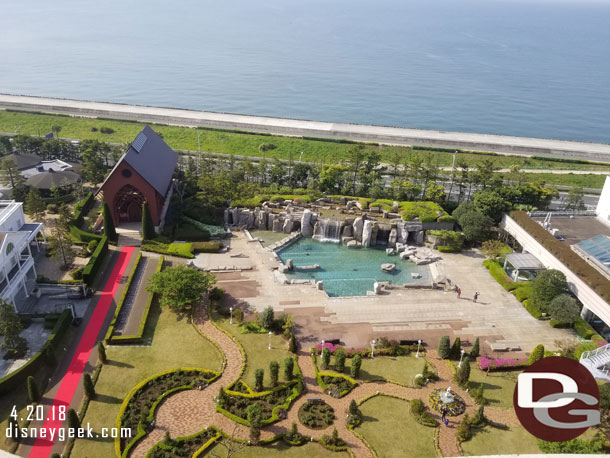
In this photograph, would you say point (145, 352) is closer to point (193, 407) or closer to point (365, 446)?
point (193, 407)

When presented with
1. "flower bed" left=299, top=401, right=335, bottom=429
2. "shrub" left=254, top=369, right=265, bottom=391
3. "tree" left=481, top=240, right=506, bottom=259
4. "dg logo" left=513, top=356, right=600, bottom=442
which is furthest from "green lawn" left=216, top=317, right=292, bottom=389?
"tree" left=481, top=240, right=506, bottom=259

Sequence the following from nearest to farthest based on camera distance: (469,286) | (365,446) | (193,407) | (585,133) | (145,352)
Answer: (365,446) < (193,407) < (145,352) < (469,286) < (585,133)

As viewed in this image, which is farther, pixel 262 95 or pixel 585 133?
pixel 262 95

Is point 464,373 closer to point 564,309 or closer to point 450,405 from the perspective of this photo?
point 450,405

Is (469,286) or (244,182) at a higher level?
(244,182)

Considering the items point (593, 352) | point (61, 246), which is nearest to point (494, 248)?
point (593, 352)

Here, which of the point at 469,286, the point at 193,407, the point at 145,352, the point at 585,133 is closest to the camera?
the point at 193,407

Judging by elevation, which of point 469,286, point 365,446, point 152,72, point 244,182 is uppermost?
point 152,72

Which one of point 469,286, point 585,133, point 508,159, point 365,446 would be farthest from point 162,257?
point 585,133
